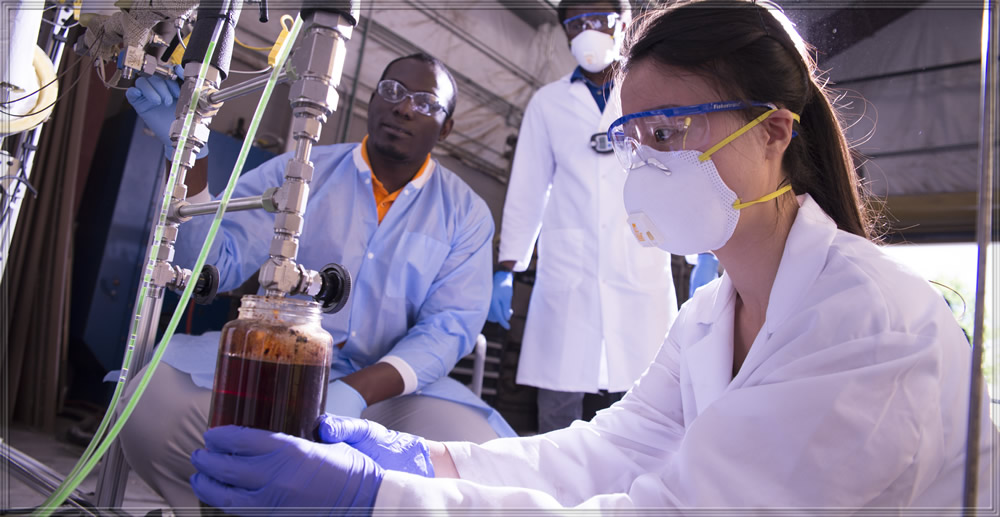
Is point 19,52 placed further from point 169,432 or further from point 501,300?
point 501,300

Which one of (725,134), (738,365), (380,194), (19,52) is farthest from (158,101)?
(738,365)

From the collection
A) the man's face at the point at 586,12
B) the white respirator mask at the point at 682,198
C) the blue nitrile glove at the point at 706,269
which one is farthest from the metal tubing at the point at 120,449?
the man's face at the point at 586,12

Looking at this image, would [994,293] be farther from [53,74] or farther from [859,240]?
[53,74]

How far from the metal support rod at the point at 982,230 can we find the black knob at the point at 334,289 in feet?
1.77

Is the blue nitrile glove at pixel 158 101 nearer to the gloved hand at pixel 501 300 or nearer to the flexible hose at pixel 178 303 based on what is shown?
the flexible hose at pixel 178 303

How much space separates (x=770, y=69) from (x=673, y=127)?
0.15 metres

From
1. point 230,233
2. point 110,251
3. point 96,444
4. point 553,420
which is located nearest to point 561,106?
point 553,420

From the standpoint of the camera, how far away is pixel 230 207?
0.68 metres

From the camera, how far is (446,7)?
11.1ft

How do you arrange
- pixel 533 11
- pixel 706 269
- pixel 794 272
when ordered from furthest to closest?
1. pixel 533 11
2. pixel 706 269
3. pixel 794 272

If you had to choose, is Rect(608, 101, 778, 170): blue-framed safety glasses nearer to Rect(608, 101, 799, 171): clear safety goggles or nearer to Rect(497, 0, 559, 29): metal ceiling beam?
Rect(608, 101, 799, 171): clear safety goggles

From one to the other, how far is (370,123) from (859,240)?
3.73ft

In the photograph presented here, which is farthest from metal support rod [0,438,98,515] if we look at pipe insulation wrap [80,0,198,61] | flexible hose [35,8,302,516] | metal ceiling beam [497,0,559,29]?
metal ceiling beam [497,0,559,29]

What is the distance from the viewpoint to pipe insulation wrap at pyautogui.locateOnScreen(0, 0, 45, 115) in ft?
3.22
